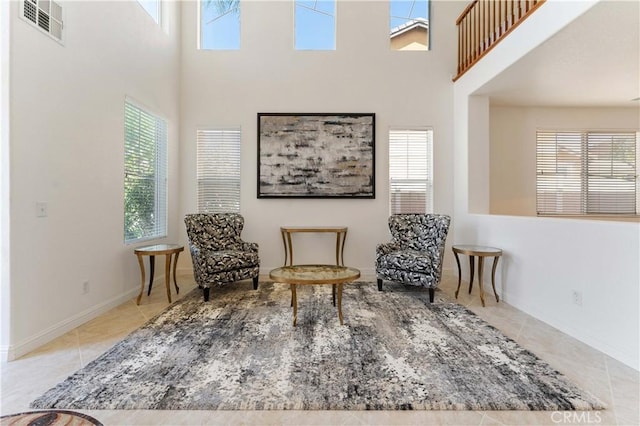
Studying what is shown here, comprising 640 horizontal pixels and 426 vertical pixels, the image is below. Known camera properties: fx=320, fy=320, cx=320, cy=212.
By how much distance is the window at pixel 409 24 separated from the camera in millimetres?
4996

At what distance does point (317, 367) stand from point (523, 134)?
193 inches

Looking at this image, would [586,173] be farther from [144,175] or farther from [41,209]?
[41,209]

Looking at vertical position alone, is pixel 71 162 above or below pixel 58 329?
above

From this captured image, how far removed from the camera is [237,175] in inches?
195

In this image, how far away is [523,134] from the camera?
5.05m

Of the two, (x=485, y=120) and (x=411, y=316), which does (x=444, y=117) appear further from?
(x=411, y=316)

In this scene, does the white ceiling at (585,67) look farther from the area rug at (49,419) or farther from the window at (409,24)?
the area rug at (49,419)

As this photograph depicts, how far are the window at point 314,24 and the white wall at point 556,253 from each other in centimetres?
219

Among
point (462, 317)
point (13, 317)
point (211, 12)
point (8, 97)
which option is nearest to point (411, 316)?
point (462, 317)

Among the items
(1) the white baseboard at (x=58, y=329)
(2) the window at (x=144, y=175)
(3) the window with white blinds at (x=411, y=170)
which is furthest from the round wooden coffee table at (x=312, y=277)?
(3) the window with white blinds at (x=411, y=170)

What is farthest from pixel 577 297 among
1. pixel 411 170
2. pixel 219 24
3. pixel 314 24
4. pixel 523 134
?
pixel 219 24

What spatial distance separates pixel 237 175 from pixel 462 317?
3611 mm

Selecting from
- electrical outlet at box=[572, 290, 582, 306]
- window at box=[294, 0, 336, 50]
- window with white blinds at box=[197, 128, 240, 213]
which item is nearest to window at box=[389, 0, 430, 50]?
window at box=[294, 0, 336, 50]

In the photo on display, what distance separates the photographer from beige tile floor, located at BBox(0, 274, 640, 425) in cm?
163
